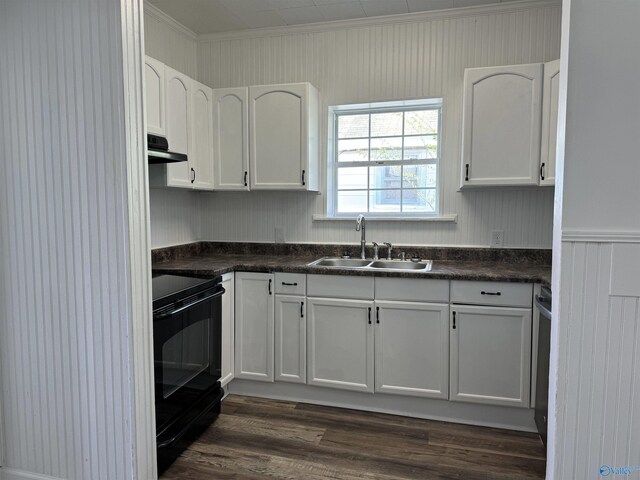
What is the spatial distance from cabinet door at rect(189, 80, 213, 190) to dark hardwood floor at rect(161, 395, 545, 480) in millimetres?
1609

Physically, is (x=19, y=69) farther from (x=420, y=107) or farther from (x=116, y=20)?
(x=420, y=107)

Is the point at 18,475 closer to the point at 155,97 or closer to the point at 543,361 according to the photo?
the point at 155,97

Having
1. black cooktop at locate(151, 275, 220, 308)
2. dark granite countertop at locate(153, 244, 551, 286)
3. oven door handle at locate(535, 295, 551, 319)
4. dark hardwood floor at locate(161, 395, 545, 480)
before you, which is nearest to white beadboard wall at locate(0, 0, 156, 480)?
black cooktop at locate(151, 275, 220, 308)

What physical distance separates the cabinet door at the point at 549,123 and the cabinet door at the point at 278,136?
1.53 meters

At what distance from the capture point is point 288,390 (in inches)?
116

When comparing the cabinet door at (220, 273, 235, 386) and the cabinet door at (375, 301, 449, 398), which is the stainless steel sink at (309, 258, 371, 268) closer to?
the cabinet door at (375, 301, 449, 398)

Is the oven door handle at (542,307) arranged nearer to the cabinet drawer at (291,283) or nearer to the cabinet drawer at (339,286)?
the cabinet drawer at (339,286)

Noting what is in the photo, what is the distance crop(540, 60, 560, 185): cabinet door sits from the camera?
2.62m

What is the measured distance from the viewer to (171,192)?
129 inches

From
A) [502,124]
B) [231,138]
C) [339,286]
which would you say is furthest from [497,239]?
[231,138]

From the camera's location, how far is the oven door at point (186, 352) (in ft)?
6.72

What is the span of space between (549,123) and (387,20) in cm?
135

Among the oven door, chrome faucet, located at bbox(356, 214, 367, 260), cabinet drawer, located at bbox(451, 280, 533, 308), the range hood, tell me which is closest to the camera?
the oven door

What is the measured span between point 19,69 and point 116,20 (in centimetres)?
51
